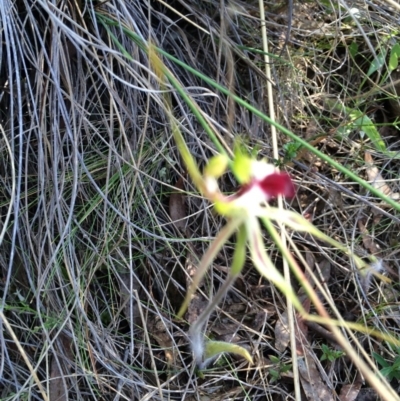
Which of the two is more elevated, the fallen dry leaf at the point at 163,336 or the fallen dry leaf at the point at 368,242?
the fallen dry leaf at the point at 368,242

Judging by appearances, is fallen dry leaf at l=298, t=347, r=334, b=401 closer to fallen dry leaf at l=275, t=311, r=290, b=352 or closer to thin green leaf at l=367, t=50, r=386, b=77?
fallen dry leaf at l=275, t=311, r=290, b=352

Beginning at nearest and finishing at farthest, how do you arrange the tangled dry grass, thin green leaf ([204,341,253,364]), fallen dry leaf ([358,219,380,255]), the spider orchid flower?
the spider orchid flower
thin green leaf ([204,341,253,364])
the tangled dry grass
fallen dry leaf ([358,219,380,255])

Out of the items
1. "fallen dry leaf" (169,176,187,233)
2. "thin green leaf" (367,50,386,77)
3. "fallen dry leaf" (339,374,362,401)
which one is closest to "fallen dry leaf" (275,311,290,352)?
"fallen dry leaf" (339,374,362,401)

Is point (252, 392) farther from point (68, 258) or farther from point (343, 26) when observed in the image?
point (343, 26)

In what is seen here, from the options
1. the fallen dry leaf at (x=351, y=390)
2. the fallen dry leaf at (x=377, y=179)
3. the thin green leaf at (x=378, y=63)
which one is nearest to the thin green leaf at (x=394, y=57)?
the thin green leaf at (x=378, y=63)

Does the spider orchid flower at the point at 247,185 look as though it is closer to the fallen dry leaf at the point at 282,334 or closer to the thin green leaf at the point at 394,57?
the fallen dry leaf at the point at 282,334

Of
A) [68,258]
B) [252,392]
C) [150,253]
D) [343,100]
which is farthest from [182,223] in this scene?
[343,100]

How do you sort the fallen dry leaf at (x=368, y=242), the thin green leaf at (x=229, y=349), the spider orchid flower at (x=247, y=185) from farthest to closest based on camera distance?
the fallen dry leaf at (x=368, y=242)
the thin green leaf at (x=229, y=349)
the spider orchid flower at (x=247, y=185)

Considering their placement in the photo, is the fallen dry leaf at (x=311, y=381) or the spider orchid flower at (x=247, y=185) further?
the fallen dry leaf at (x=311, y=381)

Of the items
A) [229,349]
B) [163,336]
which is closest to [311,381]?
[163,336]
